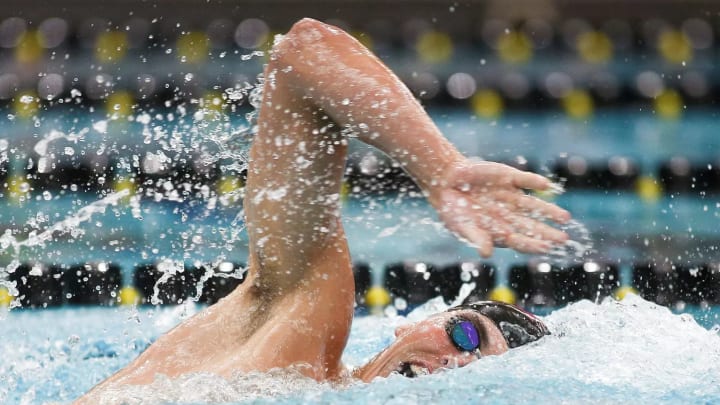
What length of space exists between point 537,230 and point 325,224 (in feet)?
1.69

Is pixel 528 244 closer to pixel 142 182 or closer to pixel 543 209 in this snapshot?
pixel 543 209

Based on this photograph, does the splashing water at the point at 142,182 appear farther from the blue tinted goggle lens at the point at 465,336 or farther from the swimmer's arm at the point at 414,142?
the swimmer's arm at the point at 414,142

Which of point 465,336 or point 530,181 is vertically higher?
point 530,181

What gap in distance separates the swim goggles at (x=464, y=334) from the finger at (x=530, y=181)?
1.95 feet

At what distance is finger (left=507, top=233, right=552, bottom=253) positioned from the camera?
3.10 ft

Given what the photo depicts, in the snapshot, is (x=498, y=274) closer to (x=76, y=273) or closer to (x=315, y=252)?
(x=76, y=273)

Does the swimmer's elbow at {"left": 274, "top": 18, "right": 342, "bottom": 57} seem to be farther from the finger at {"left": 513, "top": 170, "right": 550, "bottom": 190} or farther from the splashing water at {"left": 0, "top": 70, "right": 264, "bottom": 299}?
the splashing water at {"left": 0, "top": 70, "right": 264, "bottom": 299}

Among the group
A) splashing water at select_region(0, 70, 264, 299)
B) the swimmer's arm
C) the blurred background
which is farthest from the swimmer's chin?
splashing water at select_region(0, 70, 264, 299)

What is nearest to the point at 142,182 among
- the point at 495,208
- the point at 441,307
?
the point at 441,307

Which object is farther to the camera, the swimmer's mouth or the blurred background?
the blurred background

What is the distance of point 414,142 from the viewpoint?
3.55 ft

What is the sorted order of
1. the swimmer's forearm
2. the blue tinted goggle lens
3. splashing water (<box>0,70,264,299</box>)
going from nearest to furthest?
the swimmer's forearm
the blue tinted goggle lens
splashing water (<box>0,70,264,299</box>)

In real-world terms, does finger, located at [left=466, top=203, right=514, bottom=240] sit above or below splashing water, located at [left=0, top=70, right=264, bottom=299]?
above

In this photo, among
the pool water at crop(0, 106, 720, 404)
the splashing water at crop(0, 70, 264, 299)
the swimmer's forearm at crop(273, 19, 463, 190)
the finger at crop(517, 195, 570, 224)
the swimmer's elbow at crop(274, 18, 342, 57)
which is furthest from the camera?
the splashing water at crop(0, 70, 264, 299)
